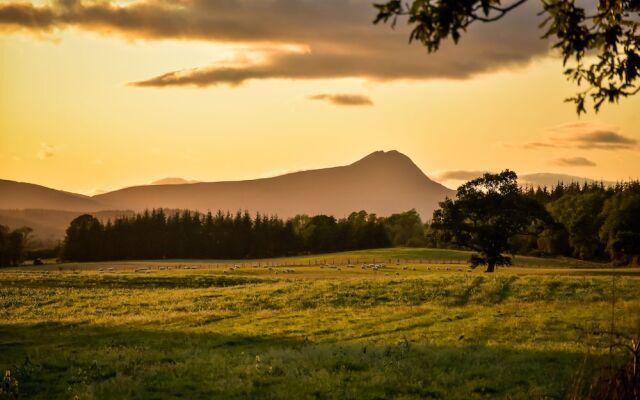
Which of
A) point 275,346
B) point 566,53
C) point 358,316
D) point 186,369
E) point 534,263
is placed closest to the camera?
point 566,53

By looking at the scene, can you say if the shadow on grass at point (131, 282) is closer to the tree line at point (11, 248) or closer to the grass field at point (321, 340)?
the grass field at point (321, 340)

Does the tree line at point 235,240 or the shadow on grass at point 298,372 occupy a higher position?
the tree line at point 235,240

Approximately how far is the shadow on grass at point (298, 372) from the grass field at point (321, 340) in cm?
6

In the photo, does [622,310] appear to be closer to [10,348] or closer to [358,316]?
[358,316]

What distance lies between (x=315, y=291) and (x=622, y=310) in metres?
26.8

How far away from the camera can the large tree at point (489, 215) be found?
8044cm

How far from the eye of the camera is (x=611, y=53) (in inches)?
512

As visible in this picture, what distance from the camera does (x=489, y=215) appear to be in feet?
268

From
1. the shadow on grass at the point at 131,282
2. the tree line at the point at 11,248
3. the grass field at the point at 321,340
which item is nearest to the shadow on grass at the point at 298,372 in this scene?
the grass field at the point at 321,340

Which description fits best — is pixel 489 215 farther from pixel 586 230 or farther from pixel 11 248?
pixel 11 248

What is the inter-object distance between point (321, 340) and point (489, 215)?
57362mm

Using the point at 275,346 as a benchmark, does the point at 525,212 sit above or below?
above

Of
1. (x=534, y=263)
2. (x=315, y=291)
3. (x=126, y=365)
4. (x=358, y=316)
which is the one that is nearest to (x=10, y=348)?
(x=126, y=365)

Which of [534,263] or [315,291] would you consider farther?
[534,263]
